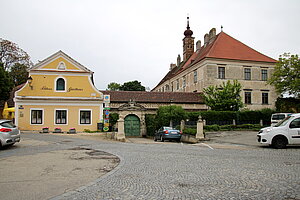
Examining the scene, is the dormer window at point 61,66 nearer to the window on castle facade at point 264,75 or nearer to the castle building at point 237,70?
the castle building at point 237,70

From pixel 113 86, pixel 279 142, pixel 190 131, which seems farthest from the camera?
pixel 113 86

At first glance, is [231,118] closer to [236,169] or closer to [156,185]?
[236,169]

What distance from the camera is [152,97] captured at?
32938mm

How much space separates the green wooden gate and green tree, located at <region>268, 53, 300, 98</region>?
1925 cm

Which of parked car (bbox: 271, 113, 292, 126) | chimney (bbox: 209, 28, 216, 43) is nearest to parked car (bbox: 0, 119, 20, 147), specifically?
parked car (bbox: 271, 113, 292, 126)

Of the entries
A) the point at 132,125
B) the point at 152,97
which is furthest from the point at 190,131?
the point at 152,97

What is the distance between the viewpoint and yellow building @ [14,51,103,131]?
28.8m

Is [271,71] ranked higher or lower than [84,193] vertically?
higher

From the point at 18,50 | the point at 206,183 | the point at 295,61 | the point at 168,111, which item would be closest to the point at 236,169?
the point at 206,183

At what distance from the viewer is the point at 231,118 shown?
28000 millimetres

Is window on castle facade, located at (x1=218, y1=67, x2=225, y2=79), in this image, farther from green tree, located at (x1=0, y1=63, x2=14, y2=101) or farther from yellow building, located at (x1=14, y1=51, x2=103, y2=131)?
green tree, located at (x1=0, y1=63, x2=14, y2=101)

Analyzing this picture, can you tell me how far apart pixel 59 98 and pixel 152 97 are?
10.9 metres

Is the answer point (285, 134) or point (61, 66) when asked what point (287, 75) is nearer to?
point (285, 134)

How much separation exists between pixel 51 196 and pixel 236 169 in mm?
5481
